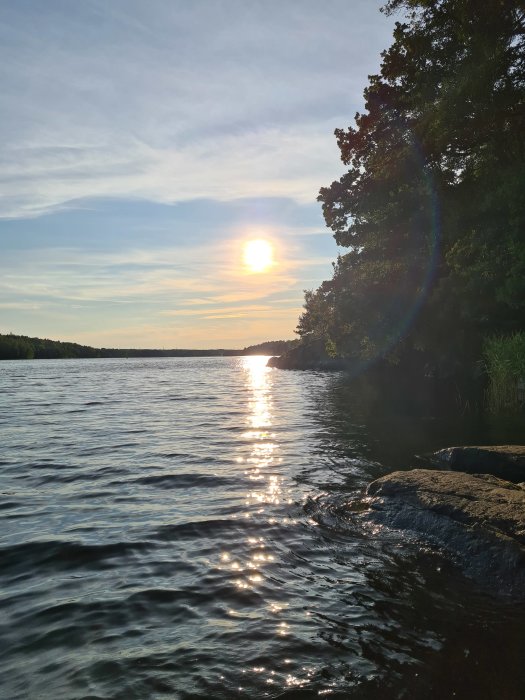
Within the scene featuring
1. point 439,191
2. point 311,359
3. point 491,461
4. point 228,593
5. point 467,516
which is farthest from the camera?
point 311,359

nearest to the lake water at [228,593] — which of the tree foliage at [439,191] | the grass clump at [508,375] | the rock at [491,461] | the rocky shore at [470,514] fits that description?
the rocky shore at [470,514]

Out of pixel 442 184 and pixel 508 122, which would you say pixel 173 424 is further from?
pixel 508 122

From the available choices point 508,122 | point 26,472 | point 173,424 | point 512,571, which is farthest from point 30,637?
point 508,122

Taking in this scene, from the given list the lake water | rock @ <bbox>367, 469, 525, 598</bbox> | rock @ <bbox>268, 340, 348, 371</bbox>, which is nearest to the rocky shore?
rock @ <bbox>367, 469, 525, 598</bbox>

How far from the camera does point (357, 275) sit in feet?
125

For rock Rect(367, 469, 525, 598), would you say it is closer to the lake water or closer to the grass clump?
the lake water

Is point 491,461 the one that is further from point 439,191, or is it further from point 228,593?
point 439,191

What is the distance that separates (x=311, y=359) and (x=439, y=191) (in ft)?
234

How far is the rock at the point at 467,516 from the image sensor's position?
6.75 metres

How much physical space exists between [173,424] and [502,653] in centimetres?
1761

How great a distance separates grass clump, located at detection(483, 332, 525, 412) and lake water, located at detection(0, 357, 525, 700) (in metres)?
12.3

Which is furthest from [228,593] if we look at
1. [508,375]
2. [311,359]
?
[311,359]

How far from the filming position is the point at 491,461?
11633 mm

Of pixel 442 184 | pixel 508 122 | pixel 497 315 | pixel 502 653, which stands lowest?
pixel 502 653
